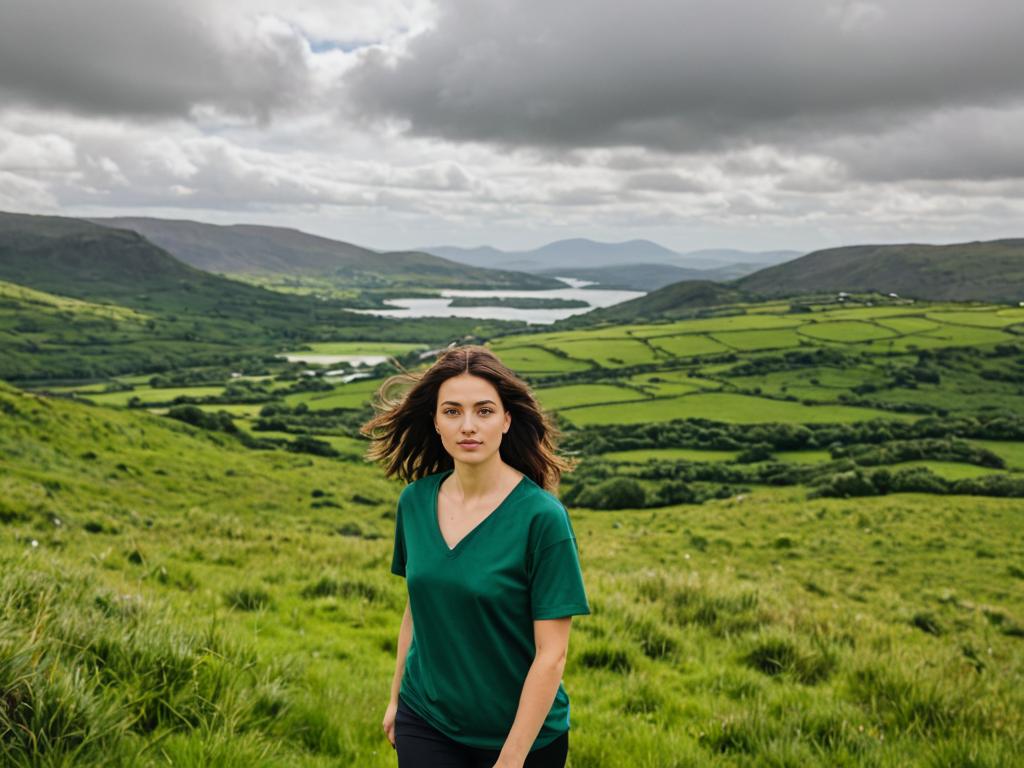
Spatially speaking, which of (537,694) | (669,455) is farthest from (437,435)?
(669,455)

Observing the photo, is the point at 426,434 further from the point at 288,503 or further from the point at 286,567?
the point at 288,503

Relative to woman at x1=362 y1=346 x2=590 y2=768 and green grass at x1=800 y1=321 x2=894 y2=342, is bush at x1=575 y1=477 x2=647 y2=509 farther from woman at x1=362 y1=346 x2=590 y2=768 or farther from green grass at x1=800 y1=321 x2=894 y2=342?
green grass at x1=800 y1=321 x2=894 y2=342

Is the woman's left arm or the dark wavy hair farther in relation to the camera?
the dark wavy hair

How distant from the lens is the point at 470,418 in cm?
301

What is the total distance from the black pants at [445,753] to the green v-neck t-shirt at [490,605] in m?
0.05

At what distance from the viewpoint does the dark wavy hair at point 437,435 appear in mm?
3227

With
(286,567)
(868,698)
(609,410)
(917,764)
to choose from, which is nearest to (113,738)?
(917,764)

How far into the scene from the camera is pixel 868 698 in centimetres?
557

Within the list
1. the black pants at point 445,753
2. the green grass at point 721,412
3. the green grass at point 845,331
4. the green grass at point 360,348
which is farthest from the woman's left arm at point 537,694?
the green grass at point 360,348

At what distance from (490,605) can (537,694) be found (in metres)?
0.38

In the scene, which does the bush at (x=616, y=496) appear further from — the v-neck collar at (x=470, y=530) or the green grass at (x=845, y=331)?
the green grass at (x=845, y=331)

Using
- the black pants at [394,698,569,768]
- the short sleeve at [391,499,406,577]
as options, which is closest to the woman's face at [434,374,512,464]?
the short sleeve at [391,499,406,577]

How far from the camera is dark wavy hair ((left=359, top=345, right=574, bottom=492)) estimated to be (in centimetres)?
323

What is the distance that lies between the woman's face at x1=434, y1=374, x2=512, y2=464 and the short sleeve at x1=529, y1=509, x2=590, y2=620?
0.47 m
